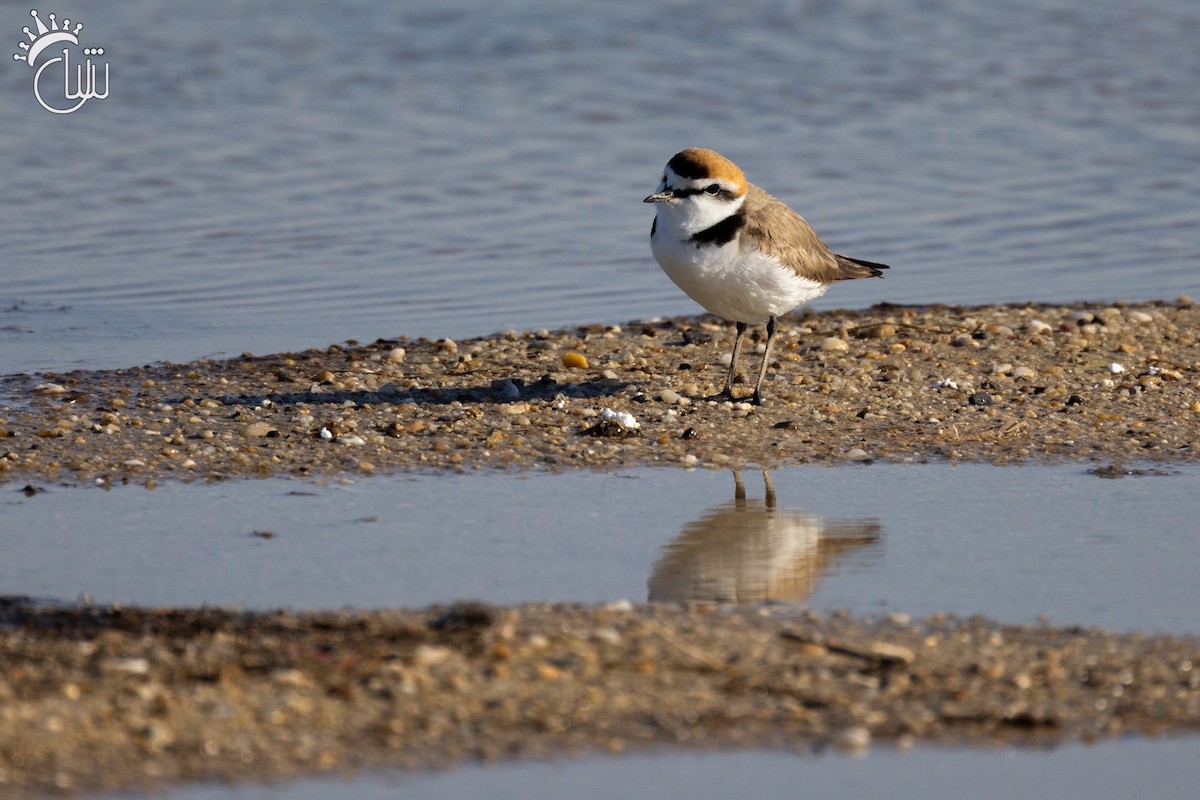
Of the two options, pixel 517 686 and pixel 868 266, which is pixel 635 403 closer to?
pixel 868 266

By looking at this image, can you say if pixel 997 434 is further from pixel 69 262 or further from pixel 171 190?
pixel 171 190

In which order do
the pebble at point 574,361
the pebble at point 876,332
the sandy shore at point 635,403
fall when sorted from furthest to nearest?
the pebble at point 876,332 < the pebble at point 574,361 < the sandy shore at point 635,403

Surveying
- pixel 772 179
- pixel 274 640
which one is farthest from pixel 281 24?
pixel 274 640

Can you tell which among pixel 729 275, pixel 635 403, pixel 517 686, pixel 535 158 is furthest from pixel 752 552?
pixel 535 158

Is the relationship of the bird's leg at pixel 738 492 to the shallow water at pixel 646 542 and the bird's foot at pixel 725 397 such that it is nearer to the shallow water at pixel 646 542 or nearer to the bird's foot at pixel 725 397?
the shallow water at pixel 646 542

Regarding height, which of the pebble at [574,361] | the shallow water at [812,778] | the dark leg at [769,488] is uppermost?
the pebble at [574,361]

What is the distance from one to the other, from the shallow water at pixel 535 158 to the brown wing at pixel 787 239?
5.91ft

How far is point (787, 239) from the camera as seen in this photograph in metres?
7.72

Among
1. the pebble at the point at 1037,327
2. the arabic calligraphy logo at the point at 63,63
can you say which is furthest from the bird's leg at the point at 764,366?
the arabic calligraphy logo at the point at 63,63

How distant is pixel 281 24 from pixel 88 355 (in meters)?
11.3

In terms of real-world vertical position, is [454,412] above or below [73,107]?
below

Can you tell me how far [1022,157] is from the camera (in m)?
13.7

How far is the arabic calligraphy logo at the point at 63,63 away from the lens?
610 inches

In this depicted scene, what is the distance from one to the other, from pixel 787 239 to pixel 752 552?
2.44 meters
